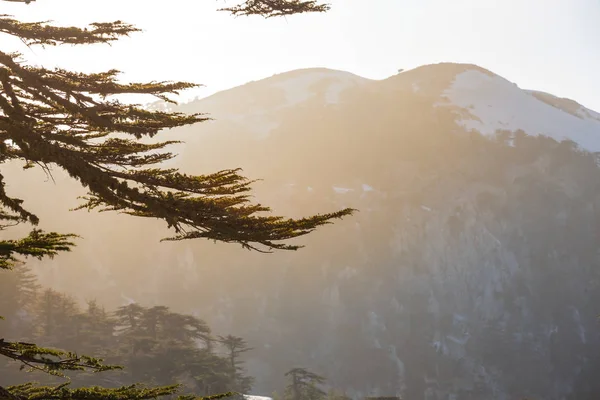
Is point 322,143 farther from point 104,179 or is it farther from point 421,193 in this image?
point 104,179

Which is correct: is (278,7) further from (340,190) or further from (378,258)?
(340,190)

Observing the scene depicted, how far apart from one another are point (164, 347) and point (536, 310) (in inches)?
2576

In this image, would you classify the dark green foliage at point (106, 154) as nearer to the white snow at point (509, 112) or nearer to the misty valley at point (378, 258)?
the misty valley at point (378, 258)

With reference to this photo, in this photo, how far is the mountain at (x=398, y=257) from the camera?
7381cm

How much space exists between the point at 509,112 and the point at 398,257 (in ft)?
159

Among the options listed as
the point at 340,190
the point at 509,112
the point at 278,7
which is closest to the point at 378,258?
the point at 340,190

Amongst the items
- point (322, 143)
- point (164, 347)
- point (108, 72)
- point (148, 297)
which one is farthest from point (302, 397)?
point (322, 143)

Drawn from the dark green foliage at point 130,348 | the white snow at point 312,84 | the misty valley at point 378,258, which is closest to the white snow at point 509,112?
the misty valley at point 378,258

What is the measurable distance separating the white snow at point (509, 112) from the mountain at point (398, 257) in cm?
67

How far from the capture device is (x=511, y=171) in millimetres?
98812

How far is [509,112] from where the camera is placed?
11394 centimetres

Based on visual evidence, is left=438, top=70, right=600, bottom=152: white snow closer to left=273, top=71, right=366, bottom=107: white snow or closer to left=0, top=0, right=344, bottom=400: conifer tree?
left=273, top=71, right=366, bottom=107: white snow

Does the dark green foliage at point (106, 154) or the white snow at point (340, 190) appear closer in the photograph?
the dark green foliage at point (106, 154)

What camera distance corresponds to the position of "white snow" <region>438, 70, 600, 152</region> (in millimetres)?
109250
